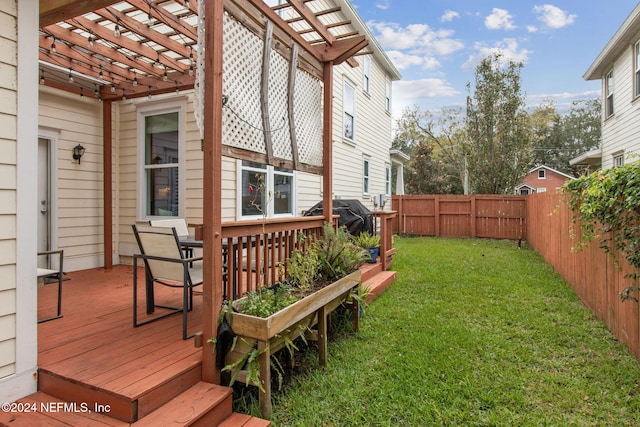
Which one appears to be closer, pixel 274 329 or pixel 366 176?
pixel 274 329

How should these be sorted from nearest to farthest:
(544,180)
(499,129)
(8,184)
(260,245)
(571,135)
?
(8,184)
(260,245)
(499,129)
(544,180)
(571,135)

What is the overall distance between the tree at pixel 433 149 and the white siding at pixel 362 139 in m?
12.2

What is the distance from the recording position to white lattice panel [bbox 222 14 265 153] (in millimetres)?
2621

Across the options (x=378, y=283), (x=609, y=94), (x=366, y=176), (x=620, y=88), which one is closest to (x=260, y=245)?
(x=378, y=283)

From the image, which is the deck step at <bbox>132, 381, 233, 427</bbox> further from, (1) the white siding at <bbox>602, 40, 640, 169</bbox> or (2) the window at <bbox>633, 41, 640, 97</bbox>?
(2) the window at <bbox>633, 41, 640, 97</bbox>

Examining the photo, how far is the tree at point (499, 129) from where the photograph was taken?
14000mm

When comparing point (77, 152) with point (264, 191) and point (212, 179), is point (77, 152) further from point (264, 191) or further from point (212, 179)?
point (212, 179)

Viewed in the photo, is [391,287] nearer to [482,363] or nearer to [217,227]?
[482,363]

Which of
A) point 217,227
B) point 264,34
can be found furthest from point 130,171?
point 217,227

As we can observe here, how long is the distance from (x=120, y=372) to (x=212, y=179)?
1277 millimetres

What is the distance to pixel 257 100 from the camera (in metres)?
3.02

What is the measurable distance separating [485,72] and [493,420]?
48.9ft

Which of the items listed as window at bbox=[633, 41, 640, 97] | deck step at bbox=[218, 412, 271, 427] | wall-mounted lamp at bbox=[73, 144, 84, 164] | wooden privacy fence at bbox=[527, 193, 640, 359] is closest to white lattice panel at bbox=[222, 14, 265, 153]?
deck step at bbox=[218, 412, 271, 427]

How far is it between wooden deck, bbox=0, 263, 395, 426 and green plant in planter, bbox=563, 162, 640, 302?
293 cm
